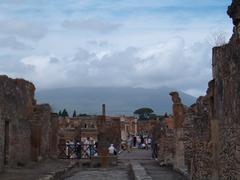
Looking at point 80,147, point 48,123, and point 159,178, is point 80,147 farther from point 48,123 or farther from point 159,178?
point 159,178

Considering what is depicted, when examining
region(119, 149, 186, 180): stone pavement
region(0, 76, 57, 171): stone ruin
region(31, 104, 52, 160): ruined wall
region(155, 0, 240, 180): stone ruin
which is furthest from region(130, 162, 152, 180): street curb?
region(31, 104, 52, 160): ruined wall

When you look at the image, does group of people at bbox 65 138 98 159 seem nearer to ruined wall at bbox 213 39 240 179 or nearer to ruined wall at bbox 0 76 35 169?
ruined wall at bbox 0 76 35 169

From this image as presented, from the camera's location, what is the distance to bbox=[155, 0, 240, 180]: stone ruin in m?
9.96

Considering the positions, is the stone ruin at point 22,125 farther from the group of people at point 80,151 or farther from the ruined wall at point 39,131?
the group of people at point 80,151

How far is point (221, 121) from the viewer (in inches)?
448

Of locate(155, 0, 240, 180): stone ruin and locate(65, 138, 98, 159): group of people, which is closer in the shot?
locate(155, 0, 240, 180): stone ruin

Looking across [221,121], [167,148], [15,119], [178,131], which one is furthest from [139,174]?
[221,121]

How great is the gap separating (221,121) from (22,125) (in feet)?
53.5

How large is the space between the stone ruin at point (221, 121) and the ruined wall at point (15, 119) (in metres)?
8.64

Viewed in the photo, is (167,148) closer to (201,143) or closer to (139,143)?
(201,143)

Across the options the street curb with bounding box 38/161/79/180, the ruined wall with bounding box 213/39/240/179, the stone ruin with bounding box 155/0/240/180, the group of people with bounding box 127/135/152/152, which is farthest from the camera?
the group of people with bounding box 127/135/152/152

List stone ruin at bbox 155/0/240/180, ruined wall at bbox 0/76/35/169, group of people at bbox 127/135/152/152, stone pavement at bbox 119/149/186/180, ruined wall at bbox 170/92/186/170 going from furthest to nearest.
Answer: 1. group of people at bbox 127/135/152/152
2. ruined wall at bbox 170/92/186/170
3. ruined wall at bbox 0/76/35/169
4. stone pavement at bbox 119/149/186/180
5. stone ruin at bbox 155/0/240/180

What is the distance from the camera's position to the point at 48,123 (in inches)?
1271

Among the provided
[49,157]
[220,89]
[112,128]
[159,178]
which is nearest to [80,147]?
[49,157]
